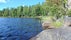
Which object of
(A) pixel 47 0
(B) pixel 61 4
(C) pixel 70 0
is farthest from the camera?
(A) pixel 47 0

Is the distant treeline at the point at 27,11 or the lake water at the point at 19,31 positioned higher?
the lake water at the point at 19,31

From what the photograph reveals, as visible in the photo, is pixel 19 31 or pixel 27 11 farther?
pixel 27 11

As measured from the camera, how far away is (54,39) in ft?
40.5

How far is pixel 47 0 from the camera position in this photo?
76938 millimetres

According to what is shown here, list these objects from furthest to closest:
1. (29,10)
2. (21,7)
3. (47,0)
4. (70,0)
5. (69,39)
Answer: (21,7) → (29,10) → (47,0) → (70,0) → (69,39)

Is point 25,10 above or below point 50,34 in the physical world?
below

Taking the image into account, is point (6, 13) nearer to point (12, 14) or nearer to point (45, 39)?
point (12, 14)

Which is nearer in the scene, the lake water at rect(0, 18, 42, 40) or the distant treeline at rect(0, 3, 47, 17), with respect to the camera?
the lake water at rect(0, 18, 42, 40)

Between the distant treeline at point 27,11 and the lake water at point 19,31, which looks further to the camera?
the distant treeline at point 27,11

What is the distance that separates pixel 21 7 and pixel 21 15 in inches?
424

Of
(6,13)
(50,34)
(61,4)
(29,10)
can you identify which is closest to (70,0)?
(61,4)

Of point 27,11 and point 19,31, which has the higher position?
point 19,31

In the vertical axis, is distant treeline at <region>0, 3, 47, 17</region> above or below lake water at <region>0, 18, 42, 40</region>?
below

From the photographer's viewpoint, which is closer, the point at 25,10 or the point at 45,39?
the point at 45,39
